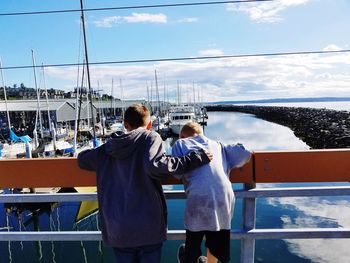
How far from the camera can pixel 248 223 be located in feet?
10.6

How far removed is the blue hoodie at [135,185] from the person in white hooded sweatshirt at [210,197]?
5.3 inches

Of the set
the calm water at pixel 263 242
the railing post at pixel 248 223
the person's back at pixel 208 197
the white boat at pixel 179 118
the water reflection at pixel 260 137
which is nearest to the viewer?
the person's back at pixel 208 197

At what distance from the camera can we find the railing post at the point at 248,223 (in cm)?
321

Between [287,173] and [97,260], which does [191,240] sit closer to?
[287,173]

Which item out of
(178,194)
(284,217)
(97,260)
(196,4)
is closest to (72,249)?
(97,260)

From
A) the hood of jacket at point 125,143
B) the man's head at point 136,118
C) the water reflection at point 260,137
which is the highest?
the man's head at point 136,118

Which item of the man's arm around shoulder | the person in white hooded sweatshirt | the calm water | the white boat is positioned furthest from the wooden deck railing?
the white boat

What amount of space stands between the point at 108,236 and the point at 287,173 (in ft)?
5.10

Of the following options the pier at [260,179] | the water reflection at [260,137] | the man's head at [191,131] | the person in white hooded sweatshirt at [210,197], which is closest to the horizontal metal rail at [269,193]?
the pier at [260,179]

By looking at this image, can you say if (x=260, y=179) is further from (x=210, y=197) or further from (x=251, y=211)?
(x=210, y=197)

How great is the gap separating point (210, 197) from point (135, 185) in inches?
22.1

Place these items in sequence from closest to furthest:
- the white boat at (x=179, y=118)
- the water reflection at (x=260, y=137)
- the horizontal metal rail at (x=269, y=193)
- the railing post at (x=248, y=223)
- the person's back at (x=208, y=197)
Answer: the person's back at (x=208, y=197) → the horizontal metal rail at (x=269, y=193) → the railing post at (x=248, y=223) → the water reflection at (x=260, y=137) → the white boat at (x=179, y=118)

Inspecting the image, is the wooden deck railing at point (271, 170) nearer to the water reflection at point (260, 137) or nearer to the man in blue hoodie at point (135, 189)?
the man in blue hoodie at point (135, 189)

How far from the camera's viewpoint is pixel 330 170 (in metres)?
3.22
